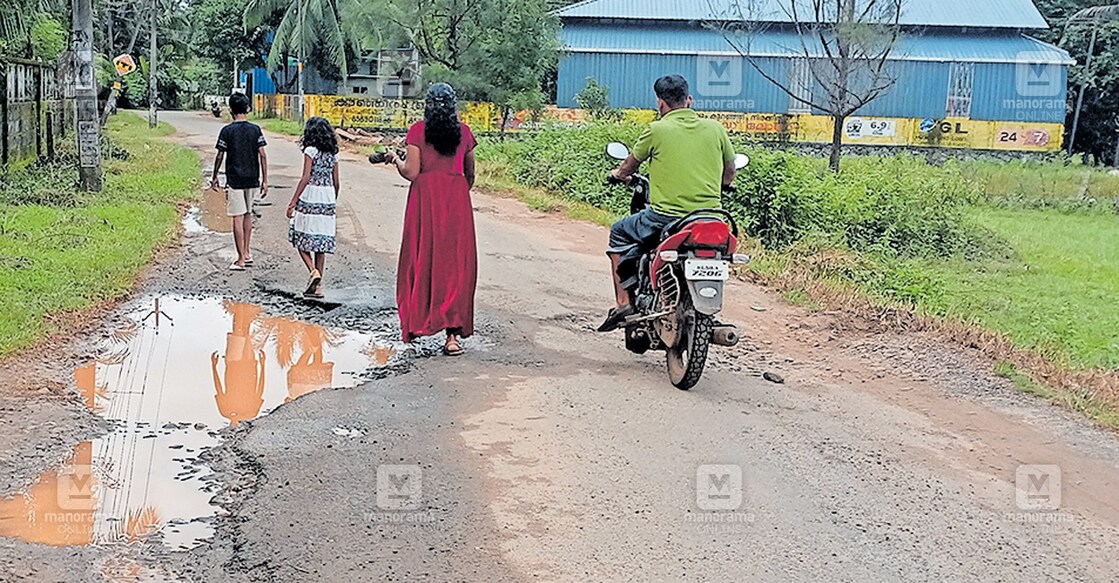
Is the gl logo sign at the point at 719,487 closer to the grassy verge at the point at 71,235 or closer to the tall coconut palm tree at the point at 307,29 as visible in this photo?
the grassy verge at the point at 71,235

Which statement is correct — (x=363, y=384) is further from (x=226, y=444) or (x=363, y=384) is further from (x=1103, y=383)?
(x=1103, y=383)

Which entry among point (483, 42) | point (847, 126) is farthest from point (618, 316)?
point (847, 126)

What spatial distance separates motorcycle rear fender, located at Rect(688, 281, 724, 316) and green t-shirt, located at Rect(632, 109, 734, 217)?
0.60 meters

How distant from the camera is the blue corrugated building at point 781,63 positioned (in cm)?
3997

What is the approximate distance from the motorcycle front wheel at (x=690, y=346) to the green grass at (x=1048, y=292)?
311cm

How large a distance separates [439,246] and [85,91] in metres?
9.72

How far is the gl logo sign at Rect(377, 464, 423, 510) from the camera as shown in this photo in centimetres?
492

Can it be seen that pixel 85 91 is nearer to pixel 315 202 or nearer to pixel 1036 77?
pixel 315 202

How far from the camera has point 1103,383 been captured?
7555mm

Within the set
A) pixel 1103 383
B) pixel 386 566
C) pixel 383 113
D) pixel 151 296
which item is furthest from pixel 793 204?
pixel 383 113

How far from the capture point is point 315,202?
936cm

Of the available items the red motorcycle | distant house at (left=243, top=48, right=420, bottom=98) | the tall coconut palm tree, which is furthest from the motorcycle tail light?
the tall coconut palm tree

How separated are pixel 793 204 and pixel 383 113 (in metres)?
26.3

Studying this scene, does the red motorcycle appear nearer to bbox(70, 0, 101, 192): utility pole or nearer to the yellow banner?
bbox(70, 0, 101, 192): utility pole
